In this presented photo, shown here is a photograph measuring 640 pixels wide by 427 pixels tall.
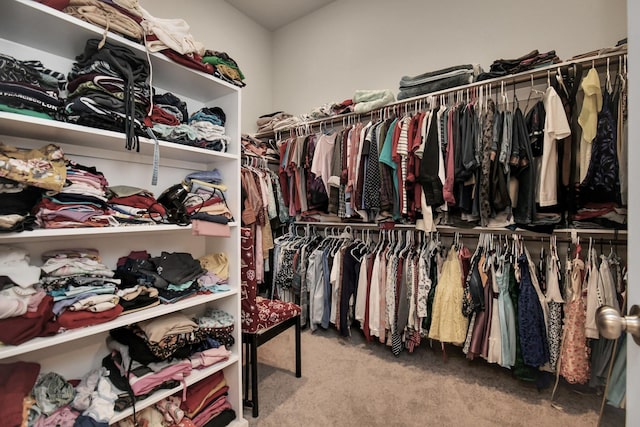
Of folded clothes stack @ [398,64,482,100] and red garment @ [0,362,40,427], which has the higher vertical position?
folded clothes stack @ [398,64,482,100]

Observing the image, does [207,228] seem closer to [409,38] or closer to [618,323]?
[618,323]

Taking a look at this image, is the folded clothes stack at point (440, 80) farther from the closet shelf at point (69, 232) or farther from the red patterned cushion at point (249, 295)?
the closet shelf at point (69, 232)

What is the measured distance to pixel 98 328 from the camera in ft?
3.59

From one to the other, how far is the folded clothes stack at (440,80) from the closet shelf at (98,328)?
201cm

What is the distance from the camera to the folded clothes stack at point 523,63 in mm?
1866

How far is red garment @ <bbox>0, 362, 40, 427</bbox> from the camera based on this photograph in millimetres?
934

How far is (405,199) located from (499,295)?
34.2 inches

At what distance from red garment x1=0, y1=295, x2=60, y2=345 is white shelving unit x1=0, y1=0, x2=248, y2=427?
3 cm

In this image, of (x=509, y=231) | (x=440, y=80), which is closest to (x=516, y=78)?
(x=440, y=80)

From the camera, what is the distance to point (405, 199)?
85.2 inches

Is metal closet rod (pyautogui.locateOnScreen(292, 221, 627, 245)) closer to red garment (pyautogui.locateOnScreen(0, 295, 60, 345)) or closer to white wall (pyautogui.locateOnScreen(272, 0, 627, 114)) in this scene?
white wall (pyautogui.locateOnScreen(272, 0, 627, 114))

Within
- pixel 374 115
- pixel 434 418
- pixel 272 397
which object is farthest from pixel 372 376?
pixel 374 115

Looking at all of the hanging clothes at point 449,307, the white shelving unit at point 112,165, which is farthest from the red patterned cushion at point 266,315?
the hanging clothes at point 449,307

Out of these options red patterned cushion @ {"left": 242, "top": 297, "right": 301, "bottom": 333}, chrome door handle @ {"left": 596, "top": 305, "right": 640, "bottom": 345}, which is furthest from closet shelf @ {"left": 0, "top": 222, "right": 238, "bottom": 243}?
chrome door handle @ {"left": 596, "top": 305, "right": 640, "bottom": 345}
